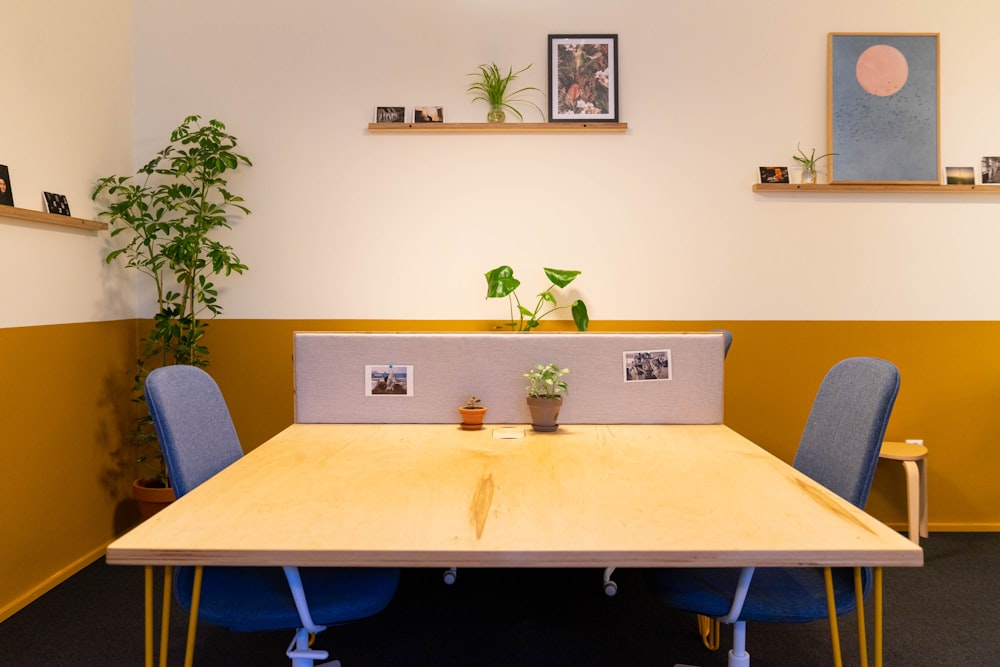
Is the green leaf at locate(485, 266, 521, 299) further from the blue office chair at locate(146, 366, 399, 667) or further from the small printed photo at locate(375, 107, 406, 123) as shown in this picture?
the blue office chair at locate(146, 366, 399, 667)

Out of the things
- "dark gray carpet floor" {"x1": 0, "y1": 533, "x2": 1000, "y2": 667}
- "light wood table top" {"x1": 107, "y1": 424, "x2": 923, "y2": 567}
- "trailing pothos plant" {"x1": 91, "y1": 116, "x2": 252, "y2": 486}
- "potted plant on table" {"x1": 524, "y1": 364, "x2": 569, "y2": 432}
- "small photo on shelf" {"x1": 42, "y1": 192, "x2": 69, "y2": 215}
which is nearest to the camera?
"light wood table top" {"x1": 107, "y1": 424, "x2": 923, "y2": 567}

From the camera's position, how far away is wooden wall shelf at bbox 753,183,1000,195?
3.56 m

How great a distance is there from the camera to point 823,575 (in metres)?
1.67

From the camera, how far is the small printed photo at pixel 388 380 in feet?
7.76

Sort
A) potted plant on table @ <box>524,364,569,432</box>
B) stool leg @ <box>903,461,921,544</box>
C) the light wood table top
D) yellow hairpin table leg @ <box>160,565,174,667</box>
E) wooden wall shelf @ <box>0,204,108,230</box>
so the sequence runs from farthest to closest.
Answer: stool leg @ <box>903,461,921,544</box> → wooden wall shelf @ <box>0,204,108,230</box> → potted plant on table @ <box>524,364,569,432</box> → yellow hairpin table leg @ <box>160,565,174,667</box> → the light wood table top

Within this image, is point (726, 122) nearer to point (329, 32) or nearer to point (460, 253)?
point (460, 253)

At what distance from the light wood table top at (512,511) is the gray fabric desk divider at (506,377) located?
0.29 m

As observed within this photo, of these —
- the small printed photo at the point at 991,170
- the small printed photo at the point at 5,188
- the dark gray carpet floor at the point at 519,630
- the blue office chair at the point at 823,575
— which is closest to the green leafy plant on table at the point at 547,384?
the blue office chair at the point at 823,575

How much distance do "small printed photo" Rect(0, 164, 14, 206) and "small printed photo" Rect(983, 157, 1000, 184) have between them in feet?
14.3

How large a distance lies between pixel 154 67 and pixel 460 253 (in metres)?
1.82

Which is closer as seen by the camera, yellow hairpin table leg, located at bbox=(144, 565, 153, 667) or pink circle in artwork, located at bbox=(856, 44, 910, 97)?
yellow hairpin table leg, located at bbox=(144, 565, 153, 667)

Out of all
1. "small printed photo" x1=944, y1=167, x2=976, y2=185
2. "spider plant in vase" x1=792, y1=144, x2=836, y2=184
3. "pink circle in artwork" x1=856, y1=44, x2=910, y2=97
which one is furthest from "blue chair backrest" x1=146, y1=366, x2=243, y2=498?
"small printed photo" x1=944, y1=167, x2=976, y2=185

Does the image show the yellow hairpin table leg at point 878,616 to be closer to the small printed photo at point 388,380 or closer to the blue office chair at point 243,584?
the blue office chair at point 243,584

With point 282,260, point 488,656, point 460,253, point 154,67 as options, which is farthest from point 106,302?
point 488,656
